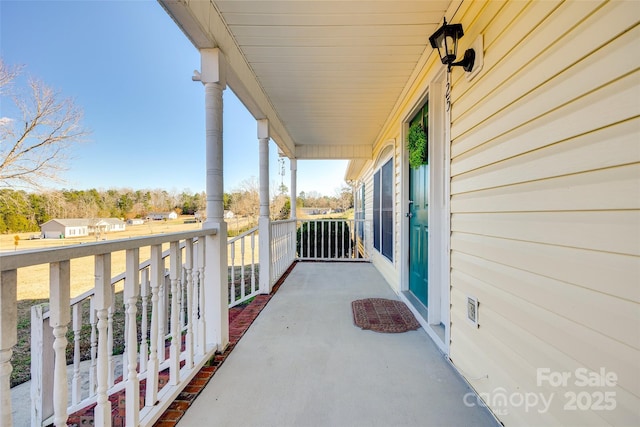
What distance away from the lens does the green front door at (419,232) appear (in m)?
2.79

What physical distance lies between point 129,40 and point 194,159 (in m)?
7.33

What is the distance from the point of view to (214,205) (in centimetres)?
208

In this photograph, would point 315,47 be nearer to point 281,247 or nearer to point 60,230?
point 60,230

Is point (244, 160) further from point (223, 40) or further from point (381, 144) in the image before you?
point (223, 40)

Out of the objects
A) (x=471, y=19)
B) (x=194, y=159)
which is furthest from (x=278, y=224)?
(x=194, y=159)

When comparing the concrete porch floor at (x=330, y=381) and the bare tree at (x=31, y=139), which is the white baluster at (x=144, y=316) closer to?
the concrete porch floor at (x=330, y=381)

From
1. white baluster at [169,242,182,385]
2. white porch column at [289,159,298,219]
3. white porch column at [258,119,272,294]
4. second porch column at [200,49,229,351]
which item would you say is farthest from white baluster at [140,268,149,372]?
white porch column at [289,159,298,219]

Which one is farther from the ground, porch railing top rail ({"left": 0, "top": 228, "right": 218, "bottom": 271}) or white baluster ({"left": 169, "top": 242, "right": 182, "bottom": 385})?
porch railing top rail ({"left": 0, "top": 228, "right": 218, "bottom": 271})

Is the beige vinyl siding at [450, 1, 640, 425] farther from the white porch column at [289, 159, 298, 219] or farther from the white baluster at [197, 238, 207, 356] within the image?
the white porch column at [289, 159, 298, 219]

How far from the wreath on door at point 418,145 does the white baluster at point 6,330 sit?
2.85 m

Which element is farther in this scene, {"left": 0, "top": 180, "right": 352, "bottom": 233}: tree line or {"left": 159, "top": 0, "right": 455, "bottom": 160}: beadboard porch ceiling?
{"left": 159, "top": 0, "right": 455, "bottom": 160}: beadboard porch ceiling

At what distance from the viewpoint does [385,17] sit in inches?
77.0

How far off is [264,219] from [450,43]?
2749 millimetres

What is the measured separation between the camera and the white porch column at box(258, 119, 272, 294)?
11.7 feet
